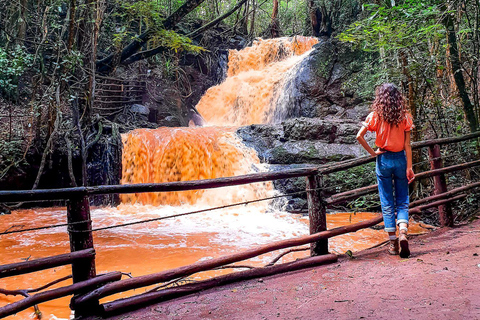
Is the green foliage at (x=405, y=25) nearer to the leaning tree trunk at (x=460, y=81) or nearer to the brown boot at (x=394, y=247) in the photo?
the leaning tree trunk at (x=460, y=81)

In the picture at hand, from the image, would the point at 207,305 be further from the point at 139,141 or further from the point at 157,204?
the point at 139,141

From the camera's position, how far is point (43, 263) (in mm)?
2428

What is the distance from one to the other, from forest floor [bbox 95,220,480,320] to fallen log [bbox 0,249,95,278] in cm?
54

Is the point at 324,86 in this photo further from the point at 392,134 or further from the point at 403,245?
the point at 403,245

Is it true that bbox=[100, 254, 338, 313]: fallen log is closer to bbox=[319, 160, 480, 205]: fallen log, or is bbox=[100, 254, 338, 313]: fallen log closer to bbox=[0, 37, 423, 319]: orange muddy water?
bbox=[319, 160, 480, 205]: fallen log

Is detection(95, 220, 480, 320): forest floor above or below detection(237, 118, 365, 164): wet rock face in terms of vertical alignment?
below

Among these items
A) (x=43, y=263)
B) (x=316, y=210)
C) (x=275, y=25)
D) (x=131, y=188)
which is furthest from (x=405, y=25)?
(x=275, y=25)

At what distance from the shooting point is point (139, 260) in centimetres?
531

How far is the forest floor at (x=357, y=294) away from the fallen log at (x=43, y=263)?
0.54m

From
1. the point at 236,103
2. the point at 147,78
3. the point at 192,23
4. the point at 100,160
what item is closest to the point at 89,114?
the point at 100,160

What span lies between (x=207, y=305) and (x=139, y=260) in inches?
123

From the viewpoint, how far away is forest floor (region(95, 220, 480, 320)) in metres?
2.19

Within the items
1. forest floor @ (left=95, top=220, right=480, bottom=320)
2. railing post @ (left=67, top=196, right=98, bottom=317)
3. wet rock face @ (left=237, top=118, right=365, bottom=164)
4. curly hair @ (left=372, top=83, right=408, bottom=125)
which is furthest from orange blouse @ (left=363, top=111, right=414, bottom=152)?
wet rock face @ (left=237, top=118, right=365, bottom=164)

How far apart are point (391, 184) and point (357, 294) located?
1.35 m
